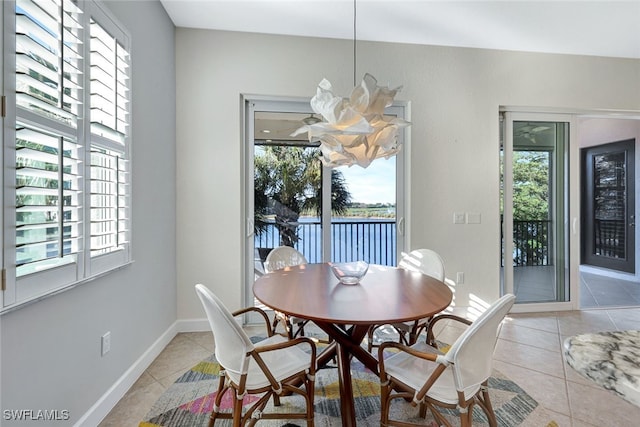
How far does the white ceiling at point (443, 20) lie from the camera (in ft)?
8.32

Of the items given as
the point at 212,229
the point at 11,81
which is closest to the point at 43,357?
the point at 11,81

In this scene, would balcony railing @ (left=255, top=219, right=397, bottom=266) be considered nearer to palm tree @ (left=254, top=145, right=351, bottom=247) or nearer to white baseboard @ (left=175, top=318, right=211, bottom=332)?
palm tree @ (left=254, top=145, right=351, bottom=247)

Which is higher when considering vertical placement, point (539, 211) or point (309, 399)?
point (539, 211)

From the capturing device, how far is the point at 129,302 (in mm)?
2037

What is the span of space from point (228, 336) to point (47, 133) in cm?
122

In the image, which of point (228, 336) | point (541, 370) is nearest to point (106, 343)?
point (228, 336)

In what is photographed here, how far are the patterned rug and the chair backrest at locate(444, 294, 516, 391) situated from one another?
→ 68 centimetres

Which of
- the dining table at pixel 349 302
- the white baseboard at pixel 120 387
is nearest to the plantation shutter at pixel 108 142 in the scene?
the white baseboard at pixel 120 387

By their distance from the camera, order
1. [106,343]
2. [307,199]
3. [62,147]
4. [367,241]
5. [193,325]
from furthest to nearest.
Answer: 1. [367,241]
2. [307,199]
3. [193,325]
4. [106,343]
5. [62,147]

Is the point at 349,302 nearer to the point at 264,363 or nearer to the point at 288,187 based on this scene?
the point at 264,363

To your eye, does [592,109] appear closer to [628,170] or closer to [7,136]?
[628,170]

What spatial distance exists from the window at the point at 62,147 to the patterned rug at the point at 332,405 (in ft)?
3.07

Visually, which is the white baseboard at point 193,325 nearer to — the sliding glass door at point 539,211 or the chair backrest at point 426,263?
the chair backrest at point 426,263

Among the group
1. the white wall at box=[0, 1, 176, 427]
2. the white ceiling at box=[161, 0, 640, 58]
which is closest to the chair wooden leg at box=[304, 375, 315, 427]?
the white wall at box=[0, 1, 176, 427]
